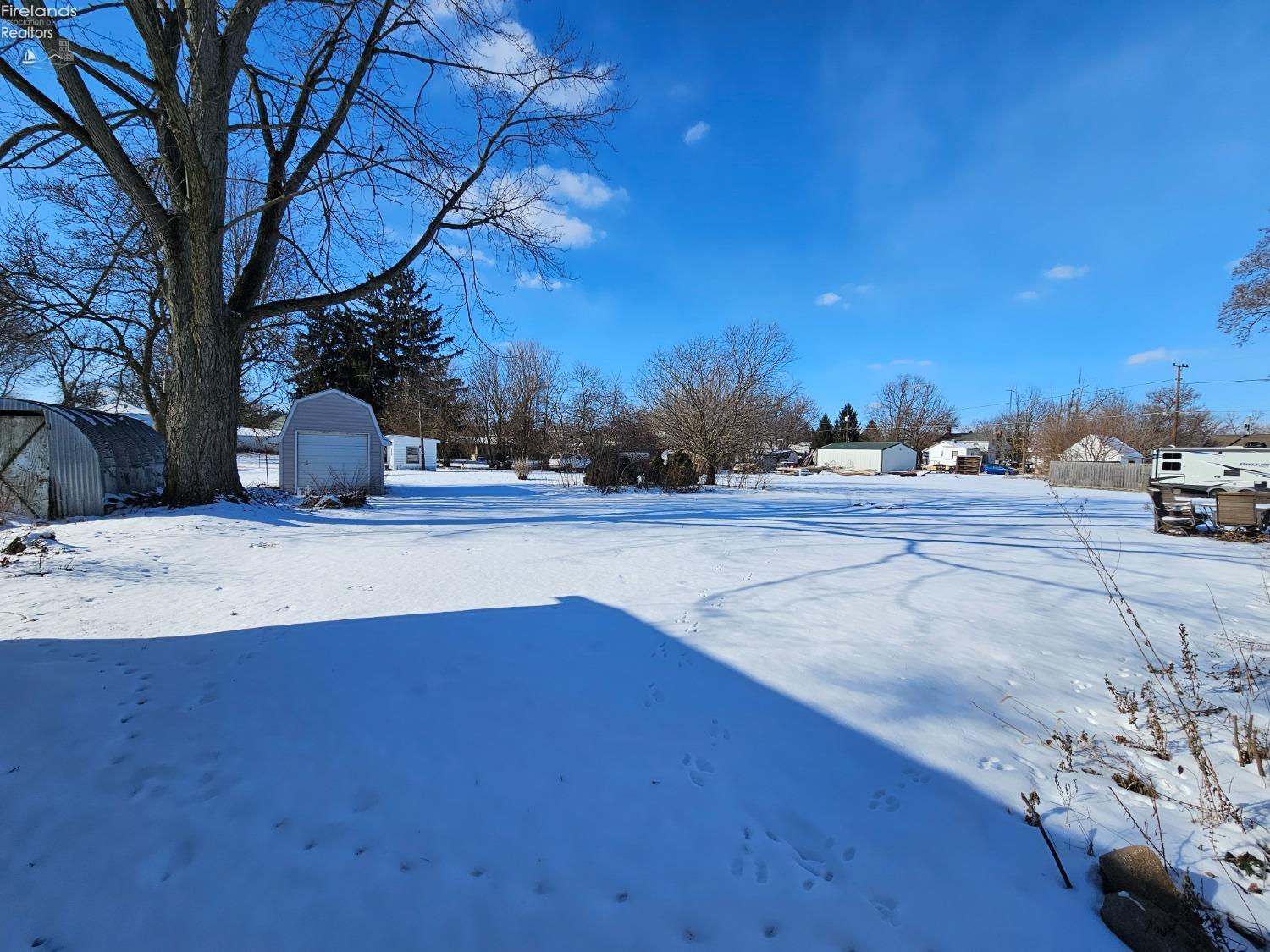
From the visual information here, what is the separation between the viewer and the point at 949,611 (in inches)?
206

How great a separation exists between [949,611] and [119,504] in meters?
13.8

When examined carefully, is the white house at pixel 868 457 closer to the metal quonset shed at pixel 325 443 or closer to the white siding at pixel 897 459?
the white siding at pixel 897 459

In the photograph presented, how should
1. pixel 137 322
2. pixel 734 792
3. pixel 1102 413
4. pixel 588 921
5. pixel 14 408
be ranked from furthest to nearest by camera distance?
pixel 1102 413 < pixel 137 322 < pixel 14 408 < pixel 734 792 < pixel 588 921

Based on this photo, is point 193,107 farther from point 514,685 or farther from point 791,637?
point 791,637

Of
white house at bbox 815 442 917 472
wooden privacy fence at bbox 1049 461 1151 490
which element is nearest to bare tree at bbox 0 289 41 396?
wooden privacy fence at bbox 1049 461 1151 490

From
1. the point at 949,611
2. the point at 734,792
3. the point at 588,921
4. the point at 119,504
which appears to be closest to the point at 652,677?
the point at 734,792

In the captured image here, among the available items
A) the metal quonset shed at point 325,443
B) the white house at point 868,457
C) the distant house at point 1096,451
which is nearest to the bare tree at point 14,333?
the metal quonset shed at point 325,443

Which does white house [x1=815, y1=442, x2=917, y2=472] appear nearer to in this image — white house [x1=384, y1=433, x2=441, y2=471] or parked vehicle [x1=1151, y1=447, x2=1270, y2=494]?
white house [x1=384, y1=433, x2=441, y2=471]

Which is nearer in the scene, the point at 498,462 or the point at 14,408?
the point at 14,408

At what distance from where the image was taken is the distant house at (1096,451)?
38.1 m

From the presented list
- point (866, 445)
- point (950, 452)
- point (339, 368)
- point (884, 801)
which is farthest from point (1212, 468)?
point (950, 452)

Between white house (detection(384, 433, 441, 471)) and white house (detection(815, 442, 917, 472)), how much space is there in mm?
41386

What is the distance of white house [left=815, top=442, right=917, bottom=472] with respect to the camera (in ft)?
184

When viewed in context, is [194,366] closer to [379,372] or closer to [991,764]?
[991,764]
